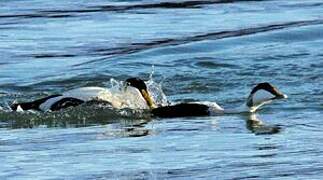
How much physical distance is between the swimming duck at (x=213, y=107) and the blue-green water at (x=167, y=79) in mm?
157

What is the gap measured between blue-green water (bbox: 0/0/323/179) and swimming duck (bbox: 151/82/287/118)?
0.16m

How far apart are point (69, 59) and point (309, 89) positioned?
507cm

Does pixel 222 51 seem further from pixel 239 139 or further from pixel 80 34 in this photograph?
pixel 239 139

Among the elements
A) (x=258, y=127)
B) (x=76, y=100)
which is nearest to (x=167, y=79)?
(x=76, y=100)

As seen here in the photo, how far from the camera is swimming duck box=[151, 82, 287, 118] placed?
1451 centimetres

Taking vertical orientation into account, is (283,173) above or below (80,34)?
below

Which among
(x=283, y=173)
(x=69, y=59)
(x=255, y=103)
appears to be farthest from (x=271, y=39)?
(x=283, y=173)

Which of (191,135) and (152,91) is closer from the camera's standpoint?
(191,135)

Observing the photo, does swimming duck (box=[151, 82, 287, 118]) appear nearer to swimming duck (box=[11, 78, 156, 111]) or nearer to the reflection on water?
the reflection on water

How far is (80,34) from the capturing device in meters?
23.4

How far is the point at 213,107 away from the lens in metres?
14.6

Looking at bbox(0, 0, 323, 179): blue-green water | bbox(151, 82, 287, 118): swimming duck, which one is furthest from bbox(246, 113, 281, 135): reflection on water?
bbox(151, 82, 287, 118): swimming duck

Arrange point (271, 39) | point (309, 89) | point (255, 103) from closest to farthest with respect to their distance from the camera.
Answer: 1. point (255, 103)
2. point (309, 89)
3. point (271, 39)

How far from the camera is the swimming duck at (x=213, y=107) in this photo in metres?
14.5
